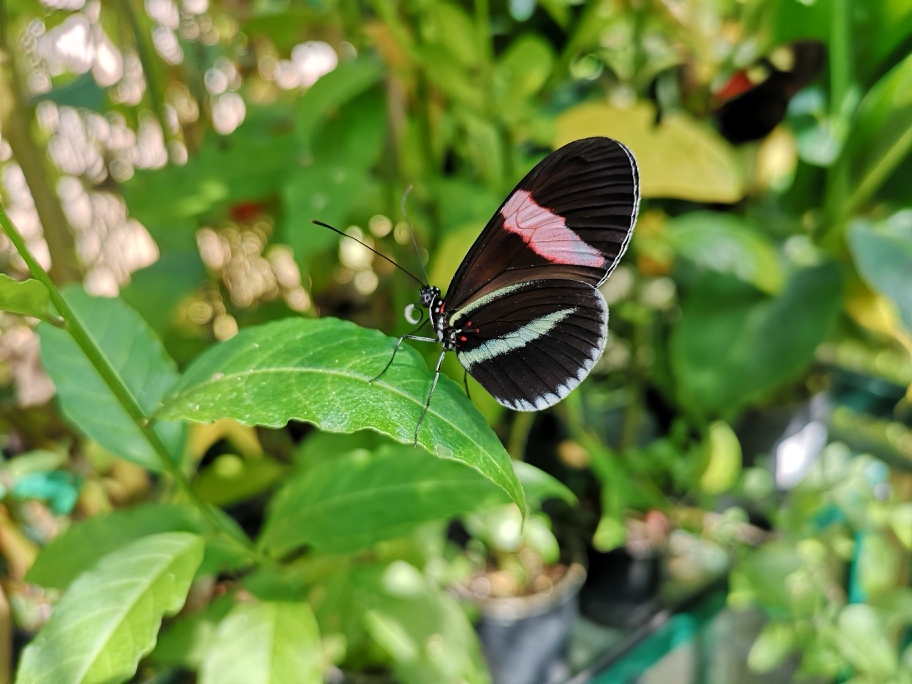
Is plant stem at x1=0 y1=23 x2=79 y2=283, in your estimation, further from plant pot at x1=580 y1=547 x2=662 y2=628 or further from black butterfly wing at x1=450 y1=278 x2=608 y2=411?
plant pot at x1=580 y1=547 x2=662 y2=628

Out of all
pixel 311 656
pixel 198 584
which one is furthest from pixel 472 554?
pixel 311 656

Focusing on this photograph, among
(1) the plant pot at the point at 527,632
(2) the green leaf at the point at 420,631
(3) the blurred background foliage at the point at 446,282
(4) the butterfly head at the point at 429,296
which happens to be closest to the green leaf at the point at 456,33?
(3) the blurred background foliage at the point at 446,282

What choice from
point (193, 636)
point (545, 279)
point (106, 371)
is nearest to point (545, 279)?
point (545, 279)

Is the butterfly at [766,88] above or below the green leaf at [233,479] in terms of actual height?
above

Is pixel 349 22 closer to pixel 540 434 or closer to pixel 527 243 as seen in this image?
pixel 527 243

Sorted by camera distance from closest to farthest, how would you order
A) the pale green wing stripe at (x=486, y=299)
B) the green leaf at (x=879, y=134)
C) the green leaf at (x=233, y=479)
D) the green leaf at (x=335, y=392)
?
the green leaf at (x=335, y=392) → the pale green wing stripe at (x=486, y=299) → the green leaf at (x=879, y=134) → the green leaf at (x=233, y=479)

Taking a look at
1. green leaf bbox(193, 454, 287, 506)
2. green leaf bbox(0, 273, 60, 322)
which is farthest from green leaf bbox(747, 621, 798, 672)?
green leaf bbox(0, 273, 60, 322)

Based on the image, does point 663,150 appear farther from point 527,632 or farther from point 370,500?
point 527,632

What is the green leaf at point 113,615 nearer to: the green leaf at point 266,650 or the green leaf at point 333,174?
the green leaf at point 266,650

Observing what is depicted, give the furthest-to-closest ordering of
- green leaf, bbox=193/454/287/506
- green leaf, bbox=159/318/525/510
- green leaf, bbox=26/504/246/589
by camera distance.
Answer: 1. green leaf, bbox=193/454/287/506
2. green leaf, bbox=26/504/246/589
3. green leaf, bbox=159/318/525/510
